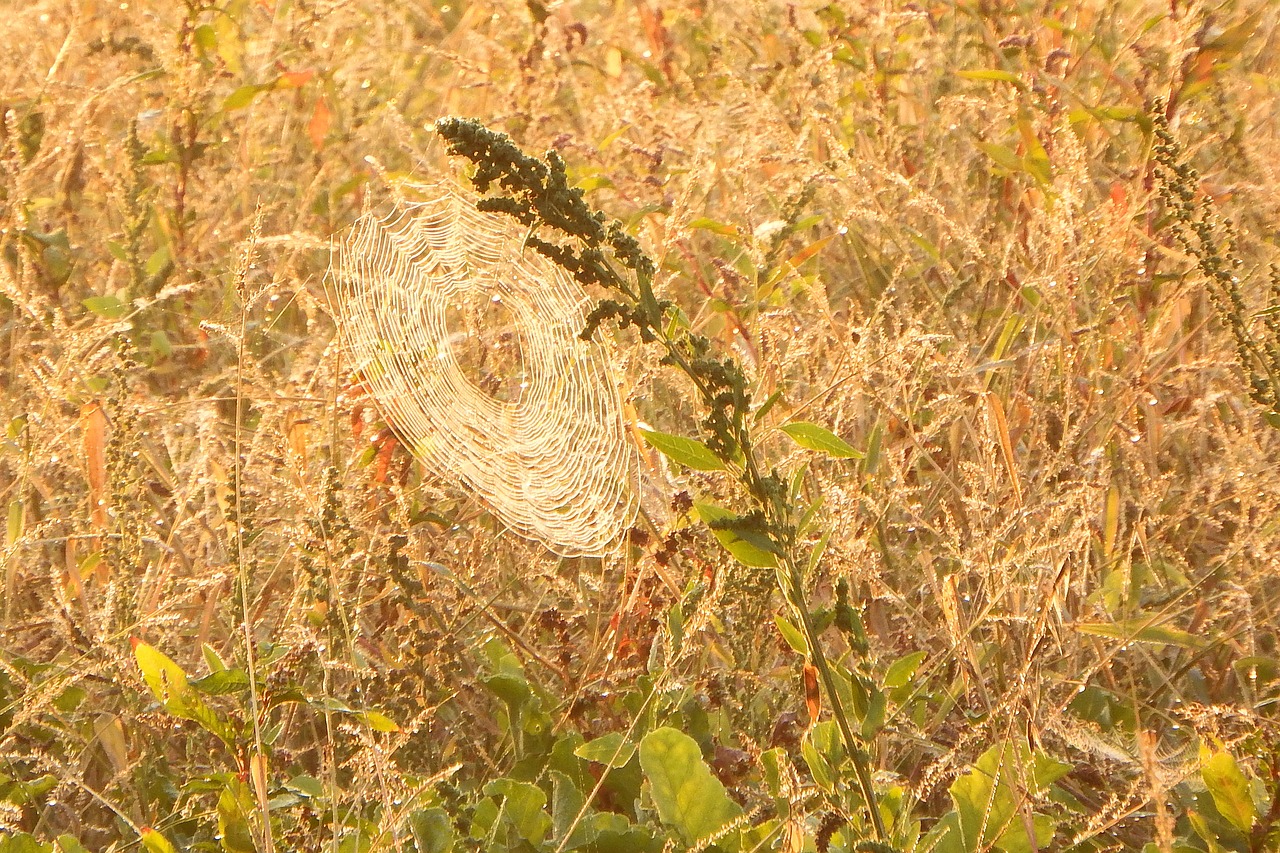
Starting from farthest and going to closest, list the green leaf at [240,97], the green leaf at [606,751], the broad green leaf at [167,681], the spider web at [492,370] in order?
the green leaf at [240,97] → the spider web at [492,370] → the green leaf at [606,751] → the broad green leaf at [167,681]

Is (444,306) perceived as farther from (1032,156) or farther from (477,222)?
(1032,156)

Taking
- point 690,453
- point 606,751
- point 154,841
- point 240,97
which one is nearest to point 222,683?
point 154,841

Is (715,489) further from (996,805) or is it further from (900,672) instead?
(996,805)

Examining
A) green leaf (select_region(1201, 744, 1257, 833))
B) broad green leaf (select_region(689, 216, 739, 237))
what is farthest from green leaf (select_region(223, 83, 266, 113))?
green leaf (select_region(1201, 744, 1257, 833))

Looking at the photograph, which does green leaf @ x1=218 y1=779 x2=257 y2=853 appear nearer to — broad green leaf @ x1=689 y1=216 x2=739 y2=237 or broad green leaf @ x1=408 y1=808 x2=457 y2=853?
broad green leaf @ x1=408 y1=808 x2=457 y2=853

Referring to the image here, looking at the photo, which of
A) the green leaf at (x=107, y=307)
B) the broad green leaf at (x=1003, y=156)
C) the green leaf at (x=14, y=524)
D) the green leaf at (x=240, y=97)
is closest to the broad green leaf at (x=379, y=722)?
the green leaf at (x=14, y=524)

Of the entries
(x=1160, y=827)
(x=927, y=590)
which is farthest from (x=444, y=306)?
(x=1160, y=827)

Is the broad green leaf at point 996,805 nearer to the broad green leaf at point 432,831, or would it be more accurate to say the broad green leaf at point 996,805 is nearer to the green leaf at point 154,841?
the broad green leaf at point 432,831
